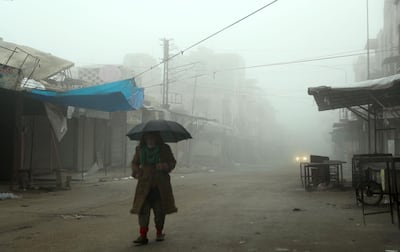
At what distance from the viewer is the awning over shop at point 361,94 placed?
446 inches

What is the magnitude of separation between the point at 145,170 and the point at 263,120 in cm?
8902

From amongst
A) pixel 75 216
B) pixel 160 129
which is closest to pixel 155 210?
pixel 160 129

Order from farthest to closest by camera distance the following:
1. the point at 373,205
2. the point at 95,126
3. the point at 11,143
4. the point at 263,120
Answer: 1. the point at 263,120
2. the point at 95,126
3. the point at 11,143
4. the point at 373,205

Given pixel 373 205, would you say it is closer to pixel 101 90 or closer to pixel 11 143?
pixel 101 90

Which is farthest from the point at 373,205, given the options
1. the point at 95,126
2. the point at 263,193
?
the point at 95,126

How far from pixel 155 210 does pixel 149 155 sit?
2.55 ft

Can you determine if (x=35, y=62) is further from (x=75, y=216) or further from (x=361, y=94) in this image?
(x=361, y=94)

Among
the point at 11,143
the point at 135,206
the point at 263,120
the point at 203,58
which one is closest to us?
the point at 135,206

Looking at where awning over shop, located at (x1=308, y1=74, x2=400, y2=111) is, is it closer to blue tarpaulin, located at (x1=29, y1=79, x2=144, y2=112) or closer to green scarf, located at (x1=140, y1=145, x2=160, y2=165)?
blue tarpaulin, located at (x1=29, y1=79, x2=144, y2=112)

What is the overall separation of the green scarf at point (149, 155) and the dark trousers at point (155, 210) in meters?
0.40

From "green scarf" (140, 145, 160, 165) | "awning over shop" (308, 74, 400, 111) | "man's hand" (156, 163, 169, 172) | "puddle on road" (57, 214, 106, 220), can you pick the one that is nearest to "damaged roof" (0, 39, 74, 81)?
"puddle on road" (57, 214, 106, 220)

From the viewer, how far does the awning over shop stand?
11.3 meters

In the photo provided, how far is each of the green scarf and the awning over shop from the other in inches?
254

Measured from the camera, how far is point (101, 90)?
49.8 feet
